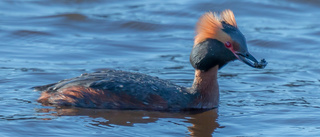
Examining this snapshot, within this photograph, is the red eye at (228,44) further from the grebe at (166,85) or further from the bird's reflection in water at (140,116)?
the bird's reflection in water at (140,116)

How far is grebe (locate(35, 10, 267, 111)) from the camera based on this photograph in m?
8.60

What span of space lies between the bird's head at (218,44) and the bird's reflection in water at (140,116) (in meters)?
0.76

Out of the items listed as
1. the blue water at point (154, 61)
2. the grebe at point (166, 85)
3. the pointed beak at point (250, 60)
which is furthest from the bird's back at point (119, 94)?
the pointed beak at point (250, 60)

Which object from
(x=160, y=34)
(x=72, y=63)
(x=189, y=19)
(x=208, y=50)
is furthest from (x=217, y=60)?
(x=189, y=19)

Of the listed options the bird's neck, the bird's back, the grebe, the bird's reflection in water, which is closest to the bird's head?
the grebe

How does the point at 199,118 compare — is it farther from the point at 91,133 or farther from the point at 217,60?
the point at 91,133

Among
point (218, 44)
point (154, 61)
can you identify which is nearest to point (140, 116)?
point (218, 44)

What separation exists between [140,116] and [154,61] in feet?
11.9

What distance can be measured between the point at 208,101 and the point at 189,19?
7049 millimetres

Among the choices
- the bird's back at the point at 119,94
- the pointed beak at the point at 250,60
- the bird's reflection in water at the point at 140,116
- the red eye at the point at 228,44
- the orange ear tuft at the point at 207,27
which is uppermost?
the orange ear tuft at the point at 207,27

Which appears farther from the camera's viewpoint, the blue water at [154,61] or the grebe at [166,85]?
the grebe at [166,85]

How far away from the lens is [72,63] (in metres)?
11.6

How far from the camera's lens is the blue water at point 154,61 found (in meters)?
8.16

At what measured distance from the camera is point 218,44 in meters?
8.73
